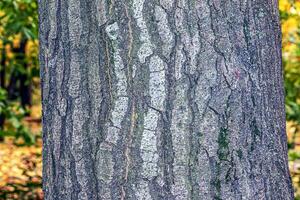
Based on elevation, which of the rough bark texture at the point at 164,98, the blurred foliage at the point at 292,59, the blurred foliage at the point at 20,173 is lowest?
the blurred foliage at the point at 20,173

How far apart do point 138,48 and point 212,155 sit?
0.34m

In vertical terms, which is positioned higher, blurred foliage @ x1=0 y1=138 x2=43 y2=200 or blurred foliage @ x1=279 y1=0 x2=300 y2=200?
blurred foliage @ x1=279 y1=0 x2=300 y2=200

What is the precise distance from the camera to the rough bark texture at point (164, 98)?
5.10 feet

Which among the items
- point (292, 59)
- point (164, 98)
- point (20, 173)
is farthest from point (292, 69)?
point (20, 173)

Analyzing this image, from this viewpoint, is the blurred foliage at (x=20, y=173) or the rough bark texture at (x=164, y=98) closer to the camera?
the rough bark texture at (x=164, y=98)

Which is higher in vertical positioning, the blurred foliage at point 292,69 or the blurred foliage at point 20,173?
the blurred foliage at point 292,69

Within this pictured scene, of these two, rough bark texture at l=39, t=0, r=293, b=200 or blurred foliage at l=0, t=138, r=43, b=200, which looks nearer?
rough bark texture at l=39, t=0, r=293, b=200

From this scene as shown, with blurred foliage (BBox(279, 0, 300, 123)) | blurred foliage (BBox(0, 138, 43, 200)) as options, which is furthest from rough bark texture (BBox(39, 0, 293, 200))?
blurred foliage (BBox(0, 138, 43, 200))

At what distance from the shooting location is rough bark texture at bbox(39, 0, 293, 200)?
155cm

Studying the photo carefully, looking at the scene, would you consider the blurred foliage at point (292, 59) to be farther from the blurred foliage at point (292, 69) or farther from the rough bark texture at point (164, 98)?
the rough bark texture at point (164, 98)

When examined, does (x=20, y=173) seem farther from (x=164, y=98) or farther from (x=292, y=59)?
(x=164, y=98)

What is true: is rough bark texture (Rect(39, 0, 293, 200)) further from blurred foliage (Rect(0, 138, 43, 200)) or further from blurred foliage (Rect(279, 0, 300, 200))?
blurred foliage (Rect(0, 138, 43, 200))

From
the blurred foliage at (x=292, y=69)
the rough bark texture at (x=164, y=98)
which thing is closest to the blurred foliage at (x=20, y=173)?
the blurred foliage at (x=292, y=69)

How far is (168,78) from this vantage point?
1553mm
